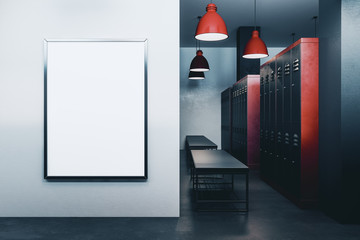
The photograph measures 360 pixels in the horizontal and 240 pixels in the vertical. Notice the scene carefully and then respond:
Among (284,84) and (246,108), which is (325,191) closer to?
(284,84)

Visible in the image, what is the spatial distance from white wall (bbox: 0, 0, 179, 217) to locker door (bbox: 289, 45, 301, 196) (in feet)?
5.02

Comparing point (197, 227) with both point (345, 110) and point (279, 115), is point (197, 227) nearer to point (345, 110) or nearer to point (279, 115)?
point (345, 110)

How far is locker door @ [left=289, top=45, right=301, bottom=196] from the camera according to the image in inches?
136

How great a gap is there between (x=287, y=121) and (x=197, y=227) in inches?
75.6

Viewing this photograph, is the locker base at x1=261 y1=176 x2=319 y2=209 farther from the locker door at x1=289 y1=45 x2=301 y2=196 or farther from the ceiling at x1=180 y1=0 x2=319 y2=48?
the ceiling at x1=180 y1=0 x2=319 y2=48

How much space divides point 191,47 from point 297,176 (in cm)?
638

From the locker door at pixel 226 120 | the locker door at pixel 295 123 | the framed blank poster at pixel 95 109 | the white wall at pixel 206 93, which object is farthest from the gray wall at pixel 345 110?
the white wall at pixel 206 93

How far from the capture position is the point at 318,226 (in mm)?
2824

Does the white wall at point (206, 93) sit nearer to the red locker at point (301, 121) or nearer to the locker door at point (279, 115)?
the locker door at point (279, 115)

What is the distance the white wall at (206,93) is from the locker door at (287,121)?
16.9 ft

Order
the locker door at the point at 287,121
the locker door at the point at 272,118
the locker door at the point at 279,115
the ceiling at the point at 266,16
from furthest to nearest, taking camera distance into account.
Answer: the ceiling at the point at 266,16
the locker door at the point at 272,118
the locker door at the point at 279,115
the locker door at the point at 287,121

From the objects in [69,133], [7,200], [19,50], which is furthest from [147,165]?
[19,50]

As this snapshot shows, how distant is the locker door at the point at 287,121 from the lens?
12.3ft

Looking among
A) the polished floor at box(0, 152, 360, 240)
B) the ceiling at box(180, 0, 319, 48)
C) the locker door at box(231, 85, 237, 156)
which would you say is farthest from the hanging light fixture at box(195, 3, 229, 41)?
the locker door at box(231, 85, 237, 156)
